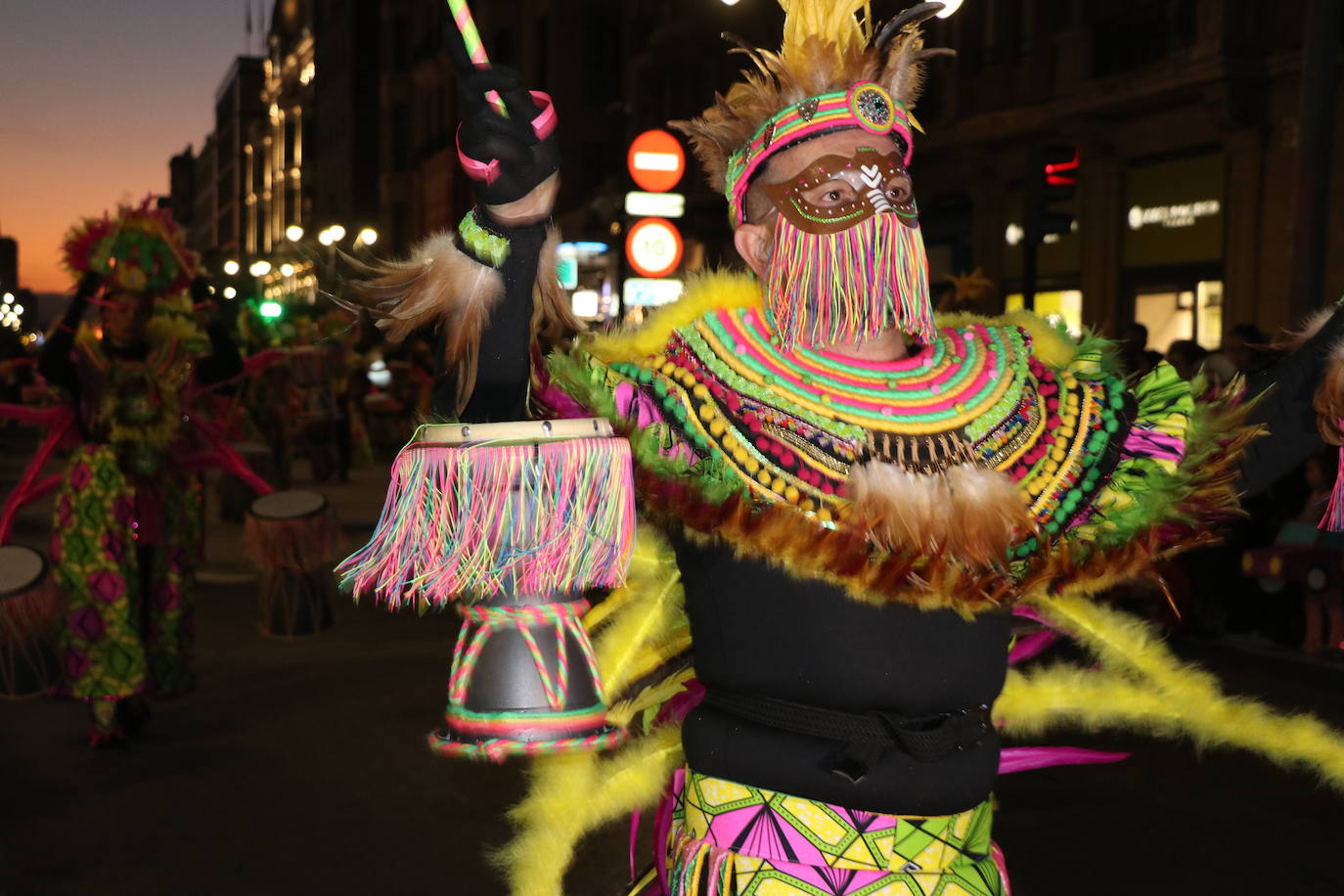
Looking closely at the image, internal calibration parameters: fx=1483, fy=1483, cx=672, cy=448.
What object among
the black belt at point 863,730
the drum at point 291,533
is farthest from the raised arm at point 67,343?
the black belt at point 863,730

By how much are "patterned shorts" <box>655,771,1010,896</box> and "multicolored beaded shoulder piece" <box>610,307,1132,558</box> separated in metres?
0.44

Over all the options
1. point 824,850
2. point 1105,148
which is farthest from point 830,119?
point 1105,148

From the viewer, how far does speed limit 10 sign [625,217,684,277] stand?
13352 millimetres

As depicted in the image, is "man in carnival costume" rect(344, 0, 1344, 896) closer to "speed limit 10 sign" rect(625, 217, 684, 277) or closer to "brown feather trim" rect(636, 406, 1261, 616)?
"brown feather trim" rect(636, 406, 1261, 616)

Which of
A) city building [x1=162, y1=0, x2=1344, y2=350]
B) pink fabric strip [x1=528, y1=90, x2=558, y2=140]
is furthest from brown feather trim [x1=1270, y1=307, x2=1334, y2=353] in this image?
pink fabric strip [x1=528, y1=90, x2=558, y2=140]

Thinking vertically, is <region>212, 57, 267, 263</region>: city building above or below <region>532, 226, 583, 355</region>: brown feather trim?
above

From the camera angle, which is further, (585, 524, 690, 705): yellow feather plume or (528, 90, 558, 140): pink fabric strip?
(585, 524, 690, 705): yellow feather plume

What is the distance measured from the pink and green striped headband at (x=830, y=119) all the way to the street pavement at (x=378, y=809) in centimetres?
294

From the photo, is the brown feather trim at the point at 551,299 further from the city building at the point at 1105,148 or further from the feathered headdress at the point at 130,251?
the feathered headdress at the point at 130,251

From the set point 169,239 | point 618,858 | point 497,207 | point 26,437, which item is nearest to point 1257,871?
point 618,858

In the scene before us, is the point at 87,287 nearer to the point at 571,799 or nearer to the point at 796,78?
the point at 571,799

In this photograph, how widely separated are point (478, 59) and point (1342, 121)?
14.7 metres

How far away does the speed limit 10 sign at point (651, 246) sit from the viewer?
1335 centimetres

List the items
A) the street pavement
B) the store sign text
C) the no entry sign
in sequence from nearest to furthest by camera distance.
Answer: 1. the street pavement
2. the no entry sign
3. the store sign text
